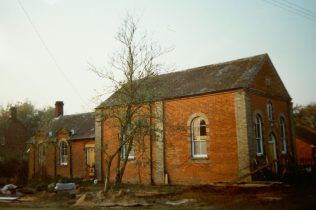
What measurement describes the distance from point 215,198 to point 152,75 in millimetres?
7508

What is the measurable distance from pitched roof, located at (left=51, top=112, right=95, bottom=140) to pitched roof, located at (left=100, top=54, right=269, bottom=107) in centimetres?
578

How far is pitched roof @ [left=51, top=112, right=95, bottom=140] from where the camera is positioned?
3114 cm

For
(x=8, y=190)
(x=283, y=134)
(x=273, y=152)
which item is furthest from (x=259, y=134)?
(x=8, y=190)

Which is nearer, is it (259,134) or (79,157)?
(259,134)

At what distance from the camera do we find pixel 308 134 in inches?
1613

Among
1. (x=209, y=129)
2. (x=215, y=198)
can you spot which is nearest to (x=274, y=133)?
(x=209, y=129)

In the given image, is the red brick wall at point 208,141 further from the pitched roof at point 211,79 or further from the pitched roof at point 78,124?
the pitched roof at point 78,124

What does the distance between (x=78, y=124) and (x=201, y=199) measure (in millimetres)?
21738

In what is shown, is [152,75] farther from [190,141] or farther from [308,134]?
[308,134]

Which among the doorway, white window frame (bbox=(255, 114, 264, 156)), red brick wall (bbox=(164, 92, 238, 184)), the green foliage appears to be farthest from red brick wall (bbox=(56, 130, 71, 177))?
the green foliage

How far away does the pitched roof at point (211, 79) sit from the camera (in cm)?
2123

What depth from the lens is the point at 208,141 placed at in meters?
21.3

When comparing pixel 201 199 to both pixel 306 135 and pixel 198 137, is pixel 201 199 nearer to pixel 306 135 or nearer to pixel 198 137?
pixel 198 137

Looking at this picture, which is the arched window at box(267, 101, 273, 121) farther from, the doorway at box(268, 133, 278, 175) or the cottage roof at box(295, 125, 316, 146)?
the cottage roof at box(295, 125, 316, 146)
